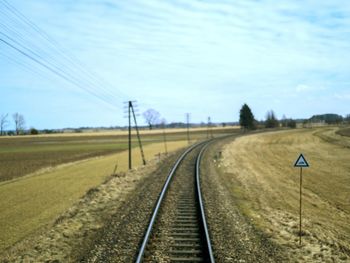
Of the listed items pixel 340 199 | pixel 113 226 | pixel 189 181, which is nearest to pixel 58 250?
pixel 113 226

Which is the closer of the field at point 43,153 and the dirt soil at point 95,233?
the dirt soil at point 95,233

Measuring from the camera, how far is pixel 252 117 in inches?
4995

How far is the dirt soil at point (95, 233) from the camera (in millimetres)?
10008

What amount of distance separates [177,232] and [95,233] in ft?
8.64

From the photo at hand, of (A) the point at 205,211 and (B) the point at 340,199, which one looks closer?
(A) the point at 205,211

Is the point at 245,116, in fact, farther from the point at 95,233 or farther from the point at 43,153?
the point at 95,233

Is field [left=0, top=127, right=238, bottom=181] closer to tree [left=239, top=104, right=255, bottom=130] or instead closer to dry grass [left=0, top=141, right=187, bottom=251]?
dry grass [left=0, top=141, right=187, bottom=251]

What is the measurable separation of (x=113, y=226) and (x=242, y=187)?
10395 mm

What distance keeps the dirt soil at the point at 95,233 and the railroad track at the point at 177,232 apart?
41 centimetres

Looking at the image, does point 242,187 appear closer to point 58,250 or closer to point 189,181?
point 189,181

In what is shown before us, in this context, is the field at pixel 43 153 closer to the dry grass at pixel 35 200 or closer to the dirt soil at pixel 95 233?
the dry grass at pixel 35 200

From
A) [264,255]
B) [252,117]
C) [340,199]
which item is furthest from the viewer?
[252,117]

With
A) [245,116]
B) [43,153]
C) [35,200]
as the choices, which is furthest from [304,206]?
[245,116]

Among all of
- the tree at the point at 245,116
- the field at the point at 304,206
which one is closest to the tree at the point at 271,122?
the tree at the point at 245,116
